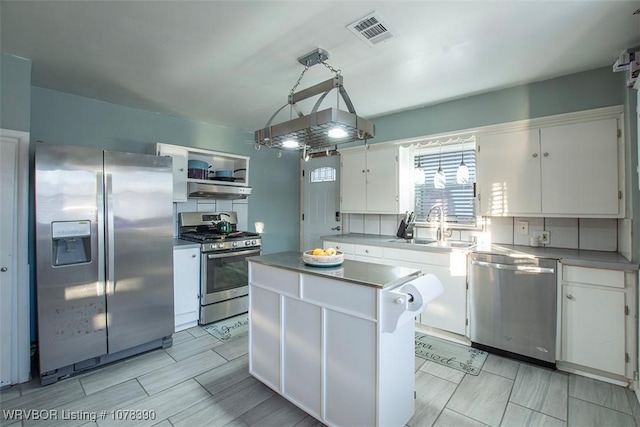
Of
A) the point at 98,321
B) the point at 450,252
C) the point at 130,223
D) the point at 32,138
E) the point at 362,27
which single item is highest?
the point at 362,27

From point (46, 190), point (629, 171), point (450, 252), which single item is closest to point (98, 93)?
point (46, 190)

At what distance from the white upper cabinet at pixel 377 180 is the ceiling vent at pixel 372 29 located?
1.68 m

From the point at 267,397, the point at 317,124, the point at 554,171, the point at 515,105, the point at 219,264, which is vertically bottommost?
the point at 267,397

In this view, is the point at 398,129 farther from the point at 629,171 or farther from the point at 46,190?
the point at 46,190

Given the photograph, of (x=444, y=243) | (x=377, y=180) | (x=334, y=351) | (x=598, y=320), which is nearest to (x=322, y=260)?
(x=334, y=351)

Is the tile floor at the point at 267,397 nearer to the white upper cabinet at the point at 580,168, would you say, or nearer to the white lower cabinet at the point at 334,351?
the white lower cabinet at the point at 334,351

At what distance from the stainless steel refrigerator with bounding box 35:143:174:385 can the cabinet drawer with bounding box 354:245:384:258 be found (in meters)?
1.99

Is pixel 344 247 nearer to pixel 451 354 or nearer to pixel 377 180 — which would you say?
pixel 377 180

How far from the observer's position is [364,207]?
3.84 metres

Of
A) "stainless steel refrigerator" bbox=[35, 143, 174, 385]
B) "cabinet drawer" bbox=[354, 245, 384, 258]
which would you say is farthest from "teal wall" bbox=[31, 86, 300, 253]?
"cabinet drawer" bbox=[354, 245, 384, 258]

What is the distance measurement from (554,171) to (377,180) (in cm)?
175

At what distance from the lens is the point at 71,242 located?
2375 millimetres

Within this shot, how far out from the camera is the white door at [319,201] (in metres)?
4.54

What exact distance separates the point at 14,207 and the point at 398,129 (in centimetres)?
373
